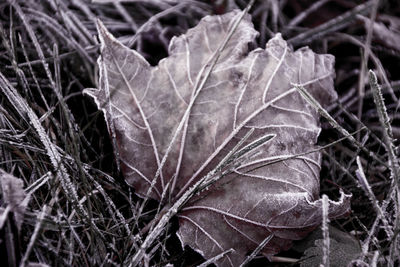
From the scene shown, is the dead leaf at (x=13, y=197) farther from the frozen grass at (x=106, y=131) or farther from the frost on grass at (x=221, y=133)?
the frost on grass at (x=221, y=133)

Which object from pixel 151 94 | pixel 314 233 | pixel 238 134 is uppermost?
pixel 151 94

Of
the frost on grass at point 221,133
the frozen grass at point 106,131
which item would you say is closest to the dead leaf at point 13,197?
the frozen grass at point 106,131

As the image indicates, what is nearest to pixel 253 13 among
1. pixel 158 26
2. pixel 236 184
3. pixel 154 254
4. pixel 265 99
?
pixel 158 26

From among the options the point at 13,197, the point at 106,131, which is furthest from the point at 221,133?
the point at 13,197

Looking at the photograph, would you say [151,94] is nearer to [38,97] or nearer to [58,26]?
[38,97]

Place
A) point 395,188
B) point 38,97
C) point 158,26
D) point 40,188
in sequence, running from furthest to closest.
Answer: point 158,26
point 38,97
point 40,188
point 395,188

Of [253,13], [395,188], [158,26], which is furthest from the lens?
[253,13]
